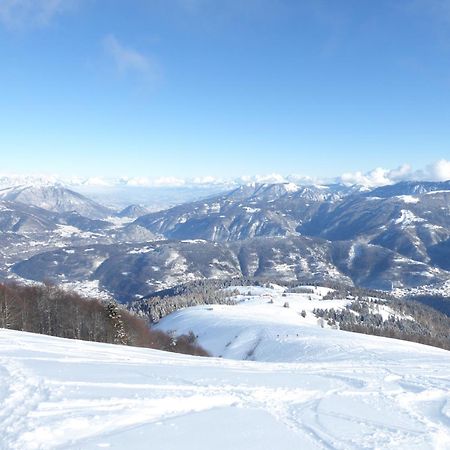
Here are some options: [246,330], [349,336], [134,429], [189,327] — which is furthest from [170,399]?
[189,327]

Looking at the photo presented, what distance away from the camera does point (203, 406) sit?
A: 2125 cm

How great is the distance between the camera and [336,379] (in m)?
30.8

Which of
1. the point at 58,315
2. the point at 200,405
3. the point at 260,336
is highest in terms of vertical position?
the point at 200,405

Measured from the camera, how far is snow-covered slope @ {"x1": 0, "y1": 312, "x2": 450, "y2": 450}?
650 inches

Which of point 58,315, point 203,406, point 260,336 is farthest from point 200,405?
point 260,336

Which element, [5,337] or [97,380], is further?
[5,337]

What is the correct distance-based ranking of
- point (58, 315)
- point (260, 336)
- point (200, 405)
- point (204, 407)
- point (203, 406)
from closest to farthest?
point (204, 407) → point (203, 406) → point (200, 405) → point (58, 315) → point (260, 336)

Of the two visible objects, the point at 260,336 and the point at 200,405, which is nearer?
the point at 200,405

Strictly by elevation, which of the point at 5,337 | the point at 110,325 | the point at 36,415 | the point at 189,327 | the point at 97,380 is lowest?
the point at 189,327

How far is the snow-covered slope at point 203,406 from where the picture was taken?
16.5 m

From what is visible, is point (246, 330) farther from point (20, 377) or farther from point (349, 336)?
point (20, 377)

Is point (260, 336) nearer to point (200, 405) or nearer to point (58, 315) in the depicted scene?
point (58, 315)

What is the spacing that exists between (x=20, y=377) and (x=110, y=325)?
156 feet

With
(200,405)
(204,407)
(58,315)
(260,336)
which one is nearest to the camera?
(204,407)
